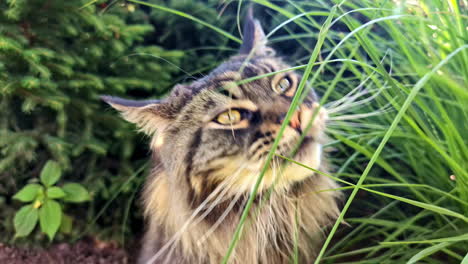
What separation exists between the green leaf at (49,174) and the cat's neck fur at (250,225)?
43 cm

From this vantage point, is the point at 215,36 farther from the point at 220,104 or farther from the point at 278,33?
the point at 220,104

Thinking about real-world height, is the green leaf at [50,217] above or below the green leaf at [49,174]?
below

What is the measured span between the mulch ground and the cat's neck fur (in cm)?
51

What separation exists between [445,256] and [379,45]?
903 mm

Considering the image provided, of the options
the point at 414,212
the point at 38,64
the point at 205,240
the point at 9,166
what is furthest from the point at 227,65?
the point at 9,166

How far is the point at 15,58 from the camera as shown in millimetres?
1517

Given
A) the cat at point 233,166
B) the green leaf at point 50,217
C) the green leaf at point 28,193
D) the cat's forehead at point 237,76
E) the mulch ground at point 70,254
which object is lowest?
the mulch ground at point 70,254

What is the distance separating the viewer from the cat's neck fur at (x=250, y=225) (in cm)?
130

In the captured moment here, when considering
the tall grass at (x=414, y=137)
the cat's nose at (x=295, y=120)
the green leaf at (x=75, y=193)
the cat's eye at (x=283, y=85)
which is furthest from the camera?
→ the green leaf at (x=75, y=193)

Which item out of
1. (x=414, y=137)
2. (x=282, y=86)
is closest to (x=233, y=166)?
(x=282, y=86)

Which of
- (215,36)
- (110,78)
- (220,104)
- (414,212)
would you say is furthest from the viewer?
(215,36)

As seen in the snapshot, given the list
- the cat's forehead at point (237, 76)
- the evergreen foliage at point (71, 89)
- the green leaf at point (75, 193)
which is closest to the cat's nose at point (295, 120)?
the cat's forehead at point (237, 76)

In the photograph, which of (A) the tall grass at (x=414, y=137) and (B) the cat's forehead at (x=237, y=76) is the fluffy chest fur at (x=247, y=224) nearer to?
(A) the tall grass at (x=414, y=137)

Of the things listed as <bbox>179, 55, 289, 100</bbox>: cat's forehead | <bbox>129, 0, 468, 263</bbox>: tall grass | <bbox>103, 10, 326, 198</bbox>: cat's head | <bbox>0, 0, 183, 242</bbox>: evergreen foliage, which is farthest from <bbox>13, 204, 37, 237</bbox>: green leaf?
<bbox>129, 0, 468, 263</bbox>: tall grass
